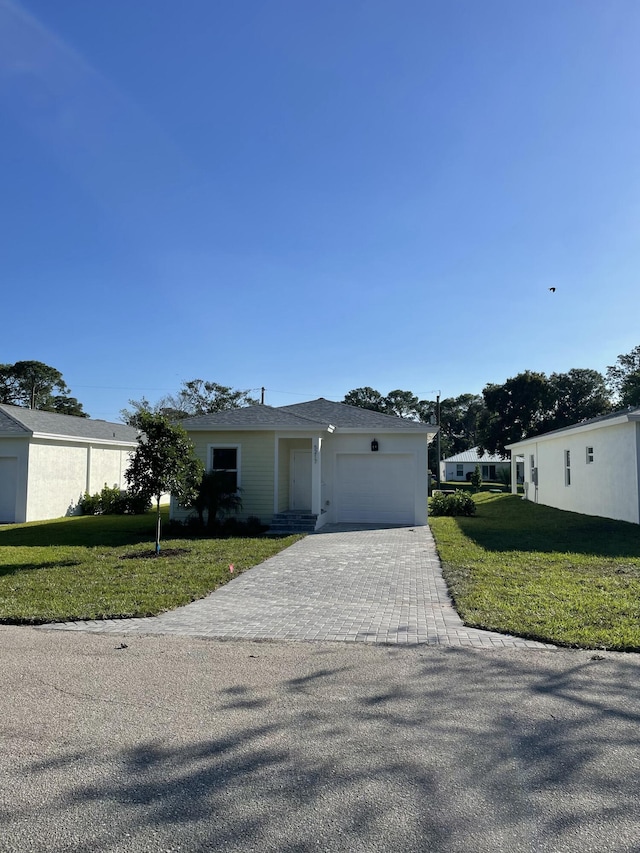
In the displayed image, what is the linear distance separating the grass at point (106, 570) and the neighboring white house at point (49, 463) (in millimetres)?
3072

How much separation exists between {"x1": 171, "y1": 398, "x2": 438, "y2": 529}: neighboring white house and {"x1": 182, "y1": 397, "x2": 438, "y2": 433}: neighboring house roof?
3cm

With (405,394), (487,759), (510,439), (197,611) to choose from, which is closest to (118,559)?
(197,611)

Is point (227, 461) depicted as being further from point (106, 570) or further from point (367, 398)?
point (367, 398)

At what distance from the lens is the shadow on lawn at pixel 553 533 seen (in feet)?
37.3

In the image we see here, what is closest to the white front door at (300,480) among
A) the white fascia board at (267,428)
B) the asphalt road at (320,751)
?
the white fascia board at (267,428)

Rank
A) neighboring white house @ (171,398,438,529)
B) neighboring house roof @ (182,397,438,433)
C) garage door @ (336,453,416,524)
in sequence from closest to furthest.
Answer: neighboring house roof @ (182,397,438,433)
neighboring white house @ (171,398,438,529)
garage door @ (336,453,416,524)

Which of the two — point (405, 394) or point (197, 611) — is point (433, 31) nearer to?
point (197, 611)

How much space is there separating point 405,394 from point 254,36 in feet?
200

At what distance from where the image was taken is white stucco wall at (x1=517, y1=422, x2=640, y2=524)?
14.5 m

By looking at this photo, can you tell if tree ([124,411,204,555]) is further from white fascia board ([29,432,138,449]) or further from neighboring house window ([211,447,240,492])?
white fascia board ([29,432,138,449])

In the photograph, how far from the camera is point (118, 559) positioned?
10.5 m

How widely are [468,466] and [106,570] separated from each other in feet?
164

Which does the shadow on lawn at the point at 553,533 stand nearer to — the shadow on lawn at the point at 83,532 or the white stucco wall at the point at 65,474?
the shadow on lawn at the point at 83,532

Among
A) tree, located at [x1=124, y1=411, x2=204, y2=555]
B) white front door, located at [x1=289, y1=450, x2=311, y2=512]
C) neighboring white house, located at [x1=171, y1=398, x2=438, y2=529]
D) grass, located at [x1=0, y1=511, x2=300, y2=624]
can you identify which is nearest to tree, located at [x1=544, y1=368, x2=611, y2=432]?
neighboring white house, located at [x1=171, y1=398, x2=438, y2=529]
